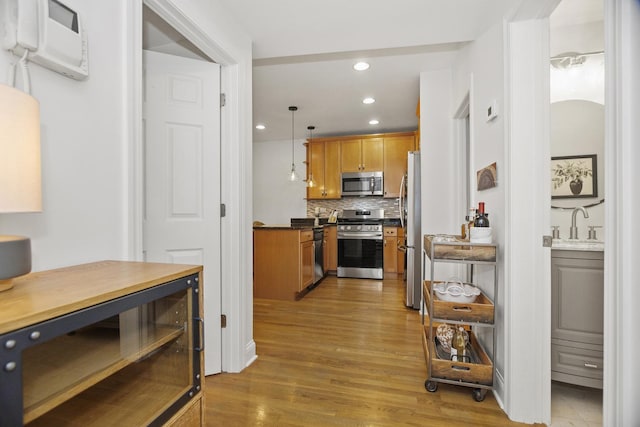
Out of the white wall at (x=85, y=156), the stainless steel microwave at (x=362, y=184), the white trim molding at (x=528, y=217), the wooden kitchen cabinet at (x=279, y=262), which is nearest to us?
the white wall at (x=85, y=156)

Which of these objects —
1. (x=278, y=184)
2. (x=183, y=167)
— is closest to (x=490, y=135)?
(x=183, y=167)

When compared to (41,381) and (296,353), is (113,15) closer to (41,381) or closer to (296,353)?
(41,381)

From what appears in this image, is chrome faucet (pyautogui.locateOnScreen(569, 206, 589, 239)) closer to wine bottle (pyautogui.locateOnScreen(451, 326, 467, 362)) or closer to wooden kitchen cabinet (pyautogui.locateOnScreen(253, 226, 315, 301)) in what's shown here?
wine bottle (pyautogui.locateOnScreen(451, 326, 467, 362))

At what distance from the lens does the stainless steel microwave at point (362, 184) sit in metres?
5.23

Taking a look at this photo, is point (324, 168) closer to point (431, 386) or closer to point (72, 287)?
point (431, 386)

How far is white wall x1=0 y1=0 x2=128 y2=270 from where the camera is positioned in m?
0.96

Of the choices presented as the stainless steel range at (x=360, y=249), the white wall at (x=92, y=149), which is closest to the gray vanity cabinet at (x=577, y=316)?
the white wall at (x=92, y=149)

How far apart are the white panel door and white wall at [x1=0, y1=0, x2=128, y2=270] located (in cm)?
57

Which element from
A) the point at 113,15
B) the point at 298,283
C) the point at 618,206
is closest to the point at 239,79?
the point at 113,15

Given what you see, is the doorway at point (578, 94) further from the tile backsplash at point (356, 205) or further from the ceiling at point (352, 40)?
the tile backsplash at point (356, 205)

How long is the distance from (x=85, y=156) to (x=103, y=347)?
69cm

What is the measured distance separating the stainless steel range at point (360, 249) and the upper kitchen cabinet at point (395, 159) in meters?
0.64

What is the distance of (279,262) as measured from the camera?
3773 mm

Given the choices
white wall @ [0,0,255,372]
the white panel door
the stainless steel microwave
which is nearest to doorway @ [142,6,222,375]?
the white panel door
